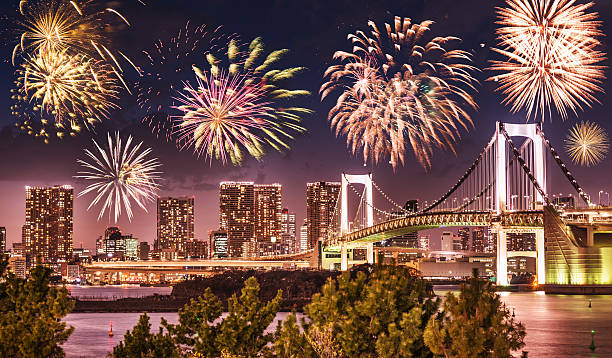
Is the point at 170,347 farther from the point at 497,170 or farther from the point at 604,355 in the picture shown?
the point at 497,170

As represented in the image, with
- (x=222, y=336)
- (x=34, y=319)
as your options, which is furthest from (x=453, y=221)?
(x=222, y=336)

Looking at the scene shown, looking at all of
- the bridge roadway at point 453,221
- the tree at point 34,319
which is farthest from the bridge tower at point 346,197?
the tree at point 34,319

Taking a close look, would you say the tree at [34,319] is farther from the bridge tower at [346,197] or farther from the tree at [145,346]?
the bridge tower at [346,197]

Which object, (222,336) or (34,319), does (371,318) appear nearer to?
(222,336)

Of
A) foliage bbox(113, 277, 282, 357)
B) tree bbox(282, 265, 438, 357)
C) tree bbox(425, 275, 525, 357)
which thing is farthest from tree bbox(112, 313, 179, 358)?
tree bbox(425, 275, 525, 357)

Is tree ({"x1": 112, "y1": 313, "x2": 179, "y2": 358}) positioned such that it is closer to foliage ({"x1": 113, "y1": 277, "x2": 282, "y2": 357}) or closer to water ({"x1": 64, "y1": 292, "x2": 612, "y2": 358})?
foliage ({"x1": 113, "y1": 277, "x2": 282, "y2": 357})

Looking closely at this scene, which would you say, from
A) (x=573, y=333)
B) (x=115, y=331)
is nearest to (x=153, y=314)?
(x=115, y=331)
